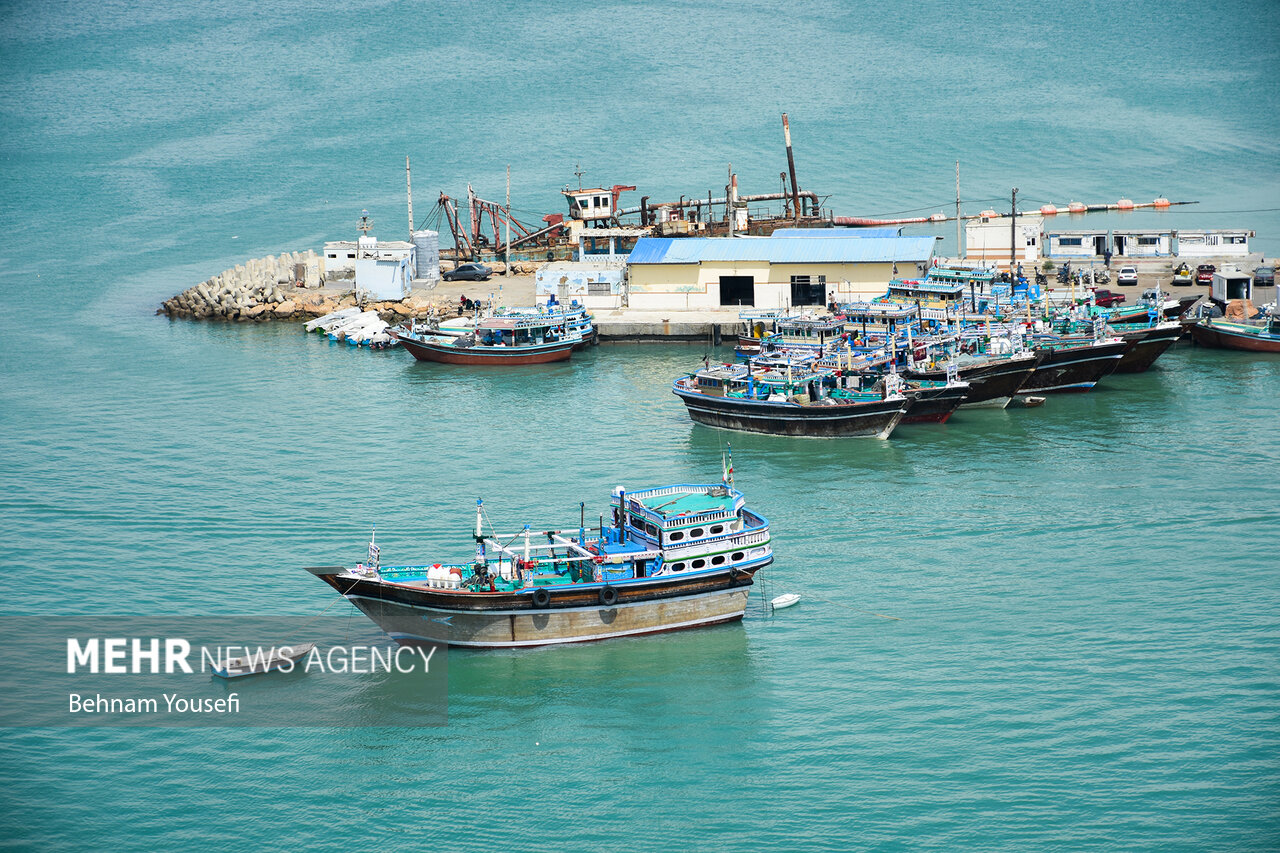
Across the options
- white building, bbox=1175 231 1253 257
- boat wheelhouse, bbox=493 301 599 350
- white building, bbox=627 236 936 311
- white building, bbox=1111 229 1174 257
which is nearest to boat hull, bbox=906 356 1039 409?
white building, bbox=627 236 936 311

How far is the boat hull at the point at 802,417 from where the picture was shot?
5678 cm

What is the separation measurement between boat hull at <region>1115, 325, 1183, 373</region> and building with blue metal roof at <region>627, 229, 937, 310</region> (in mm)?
14162

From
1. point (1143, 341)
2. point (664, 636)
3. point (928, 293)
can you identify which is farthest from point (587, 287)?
point (664, 636)

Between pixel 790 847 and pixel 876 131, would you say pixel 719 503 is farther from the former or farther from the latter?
pixel 876 131

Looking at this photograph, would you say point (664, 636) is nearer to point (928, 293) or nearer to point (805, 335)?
point (805, 335)

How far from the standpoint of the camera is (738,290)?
81.1 metres

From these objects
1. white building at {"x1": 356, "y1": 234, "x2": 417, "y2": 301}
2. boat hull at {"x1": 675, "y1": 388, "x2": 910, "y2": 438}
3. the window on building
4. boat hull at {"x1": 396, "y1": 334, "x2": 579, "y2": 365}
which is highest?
white building at {"x1": 356, "y1": 234, "x2": 417, "y2": 301}

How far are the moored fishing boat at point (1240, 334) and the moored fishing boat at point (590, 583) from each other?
144ft

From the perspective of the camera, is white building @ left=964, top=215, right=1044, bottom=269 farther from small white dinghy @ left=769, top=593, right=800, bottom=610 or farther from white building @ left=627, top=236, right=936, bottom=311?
small white dinghy @ left=769, top=593, right=800, bottom=610

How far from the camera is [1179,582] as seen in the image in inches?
1609

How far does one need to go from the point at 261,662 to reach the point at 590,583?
30.6 ft

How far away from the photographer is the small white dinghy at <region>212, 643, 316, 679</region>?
35.9 metres

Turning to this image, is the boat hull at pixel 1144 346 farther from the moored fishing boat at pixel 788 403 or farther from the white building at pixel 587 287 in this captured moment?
the white building at pixel 587 287

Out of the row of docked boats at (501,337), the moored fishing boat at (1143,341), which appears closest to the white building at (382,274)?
the row of docked boats at (501,337)
